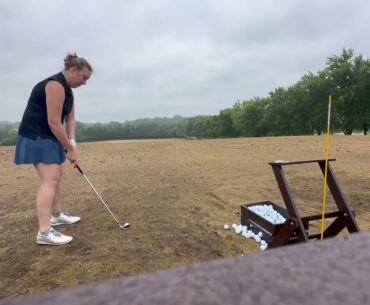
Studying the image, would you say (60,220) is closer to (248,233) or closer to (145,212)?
(145,212)

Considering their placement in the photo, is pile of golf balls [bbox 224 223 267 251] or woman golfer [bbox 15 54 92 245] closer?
woman golfer [bbox 15 54 92 245]

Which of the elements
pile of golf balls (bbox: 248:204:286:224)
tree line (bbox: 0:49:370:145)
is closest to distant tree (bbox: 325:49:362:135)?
tree line (bbox: 0:49:370:145)

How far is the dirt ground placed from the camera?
11.2 feet

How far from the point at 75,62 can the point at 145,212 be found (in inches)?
87.5

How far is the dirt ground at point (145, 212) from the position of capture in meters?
3.42

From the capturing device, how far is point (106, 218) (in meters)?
4.77

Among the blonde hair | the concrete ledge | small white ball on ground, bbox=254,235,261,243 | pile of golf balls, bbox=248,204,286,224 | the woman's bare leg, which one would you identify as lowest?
small white ball on ground, bbox=254,235,261,243

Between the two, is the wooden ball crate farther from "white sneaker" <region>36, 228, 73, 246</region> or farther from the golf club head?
"white sneaker" <region>36, 228, 73, 246</region>

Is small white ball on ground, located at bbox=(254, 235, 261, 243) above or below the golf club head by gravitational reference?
below

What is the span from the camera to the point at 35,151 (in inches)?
147

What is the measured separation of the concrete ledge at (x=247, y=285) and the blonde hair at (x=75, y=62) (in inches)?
138

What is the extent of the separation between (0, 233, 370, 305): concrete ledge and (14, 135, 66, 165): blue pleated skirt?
3.38m

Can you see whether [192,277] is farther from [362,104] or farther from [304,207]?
[362,104]

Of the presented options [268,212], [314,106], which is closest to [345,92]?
[314,106]
